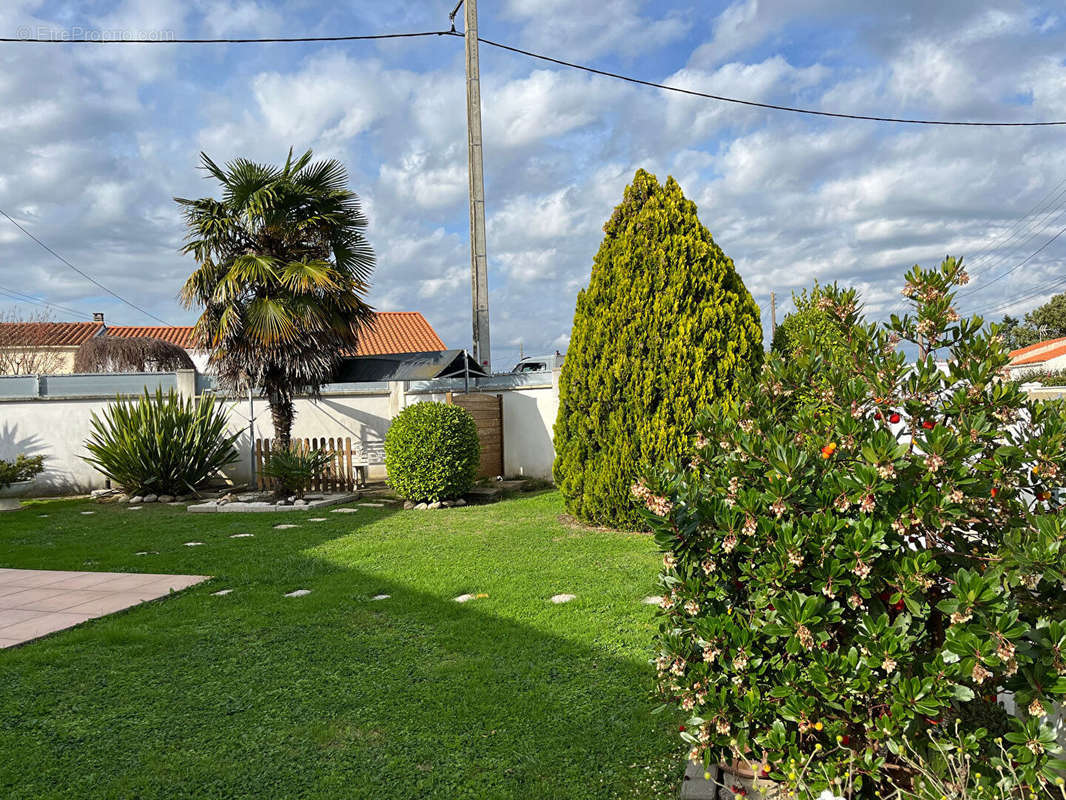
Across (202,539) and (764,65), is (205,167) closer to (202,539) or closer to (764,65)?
(202,539)

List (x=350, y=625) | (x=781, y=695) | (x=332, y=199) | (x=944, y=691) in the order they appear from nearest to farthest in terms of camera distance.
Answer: (x=944, y=691) < (x=781, y=695) < (x=350, y=625) < (x=332, y=199)

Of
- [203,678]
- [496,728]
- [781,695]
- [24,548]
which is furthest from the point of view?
[24,548]

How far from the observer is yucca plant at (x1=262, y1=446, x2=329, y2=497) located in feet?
34.8

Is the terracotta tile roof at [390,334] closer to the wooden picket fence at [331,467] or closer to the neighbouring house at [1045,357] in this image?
the wooden picket fence at [331,467]

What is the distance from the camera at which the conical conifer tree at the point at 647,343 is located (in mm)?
7230

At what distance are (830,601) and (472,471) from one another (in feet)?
27.1

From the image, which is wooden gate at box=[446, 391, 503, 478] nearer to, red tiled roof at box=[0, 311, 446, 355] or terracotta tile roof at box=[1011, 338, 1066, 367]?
red tiled roof at box=[0, 311, 446, 355]

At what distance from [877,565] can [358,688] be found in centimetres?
259

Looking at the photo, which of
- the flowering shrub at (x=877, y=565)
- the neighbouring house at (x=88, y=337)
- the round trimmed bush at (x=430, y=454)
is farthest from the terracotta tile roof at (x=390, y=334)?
the flowering shrub at (x=877, y=565)

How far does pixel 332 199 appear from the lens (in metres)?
11.0

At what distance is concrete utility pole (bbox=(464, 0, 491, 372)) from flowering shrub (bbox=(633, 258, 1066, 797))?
1070cm

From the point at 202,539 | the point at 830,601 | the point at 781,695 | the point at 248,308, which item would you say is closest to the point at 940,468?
the point at 830,601

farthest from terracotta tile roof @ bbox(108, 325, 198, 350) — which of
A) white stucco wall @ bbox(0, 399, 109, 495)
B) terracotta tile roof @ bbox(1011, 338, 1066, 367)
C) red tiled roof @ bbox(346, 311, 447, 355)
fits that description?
terracotta tile roof @ bbox(1011, 338, 1066, 367)

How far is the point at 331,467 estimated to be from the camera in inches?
455
